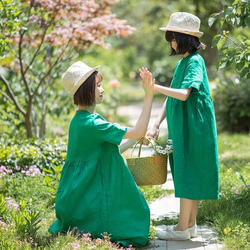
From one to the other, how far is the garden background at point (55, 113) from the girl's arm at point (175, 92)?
69cm

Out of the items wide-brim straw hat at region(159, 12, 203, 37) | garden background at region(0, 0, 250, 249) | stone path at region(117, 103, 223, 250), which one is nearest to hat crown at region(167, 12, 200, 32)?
wide-brim straw hat at region(159, 12, 203, 37)

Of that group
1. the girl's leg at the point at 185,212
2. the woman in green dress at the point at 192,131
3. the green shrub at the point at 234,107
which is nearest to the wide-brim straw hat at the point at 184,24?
the woman in green dress at the point at 192,131

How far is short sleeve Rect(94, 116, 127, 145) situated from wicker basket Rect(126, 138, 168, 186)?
331 millimetres

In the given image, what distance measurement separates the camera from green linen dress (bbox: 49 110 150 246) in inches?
132

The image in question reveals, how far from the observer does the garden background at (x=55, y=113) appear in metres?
3.50

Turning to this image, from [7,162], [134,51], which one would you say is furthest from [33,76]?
[134,51]

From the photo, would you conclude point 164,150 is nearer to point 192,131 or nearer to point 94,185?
point 192,131

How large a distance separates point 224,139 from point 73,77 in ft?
15.4

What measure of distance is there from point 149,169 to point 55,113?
444 centimetres

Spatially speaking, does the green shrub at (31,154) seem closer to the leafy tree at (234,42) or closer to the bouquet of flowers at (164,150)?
the bouquet of flowers at (164,150)

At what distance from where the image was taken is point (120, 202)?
3.39 meters

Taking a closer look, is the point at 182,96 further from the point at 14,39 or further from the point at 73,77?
the point at 14,39

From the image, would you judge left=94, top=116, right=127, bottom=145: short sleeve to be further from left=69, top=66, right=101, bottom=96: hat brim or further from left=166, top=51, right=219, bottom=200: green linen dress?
left=166, top=51, right=219, bottom=200: green linen dress

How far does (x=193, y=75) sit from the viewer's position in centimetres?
338
